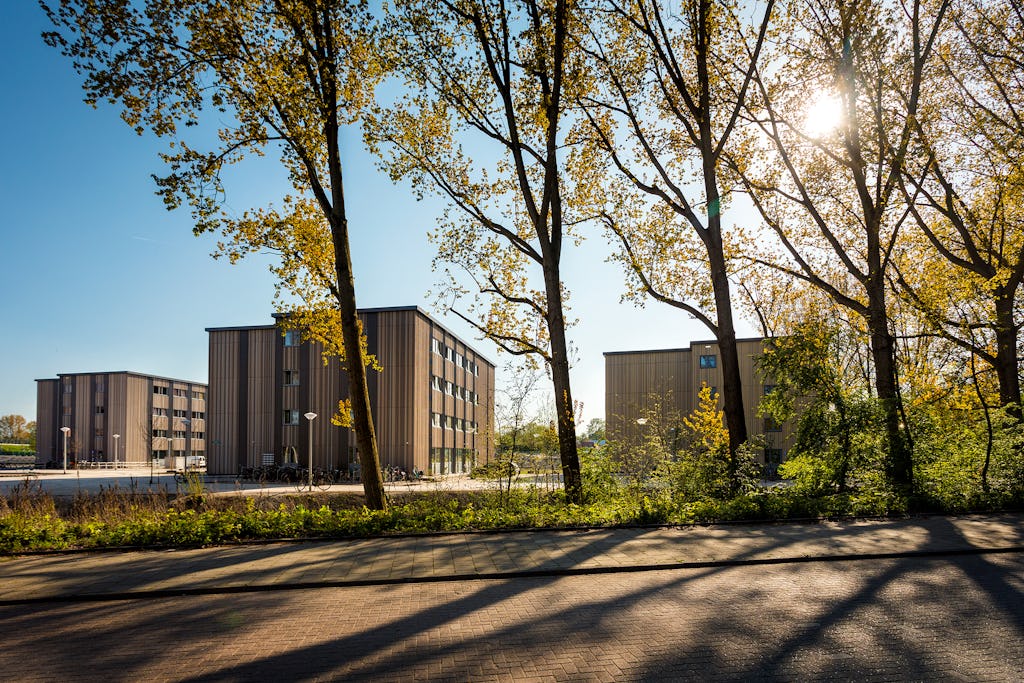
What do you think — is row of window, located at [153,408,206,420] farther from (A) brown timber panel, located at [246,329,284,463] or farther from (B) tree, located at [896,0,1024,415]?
(B) tree, located at [896,0,1024,415]

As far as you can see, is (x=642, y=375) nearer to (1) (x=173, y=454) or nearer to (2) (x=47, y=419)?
(1) (x=173, y=454)

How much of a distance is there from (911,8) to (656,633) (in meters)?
18.1

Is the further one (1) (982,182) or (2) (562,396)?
(1) (982,182)

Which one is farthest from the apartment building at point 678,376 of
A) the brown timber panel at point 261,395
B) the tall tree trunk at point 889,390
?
the tall tree trunk at point 889,390

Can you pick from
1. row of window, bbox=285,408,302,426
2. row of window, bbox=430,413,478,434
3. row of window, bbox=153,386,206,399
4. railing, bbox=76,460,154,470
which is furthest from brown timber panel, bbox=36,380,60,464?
row of window, bbox=430,413,478,434

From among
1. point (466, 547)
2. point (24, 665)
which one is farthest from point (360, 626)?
point (466, 547)

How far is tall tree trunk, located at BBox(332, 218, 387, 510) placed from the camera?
11539mm

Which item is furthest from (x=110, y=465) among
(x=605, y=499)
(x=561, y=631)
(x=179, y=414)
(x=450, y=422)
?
(x=561, y=631)

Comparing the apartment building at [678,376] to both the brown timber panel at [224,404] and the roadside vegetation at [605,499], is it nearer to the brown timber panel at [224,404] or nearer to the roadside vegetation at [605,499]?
the brown timber panel at [224,404]

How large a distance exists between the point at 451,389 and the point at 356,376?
3682 centimetres

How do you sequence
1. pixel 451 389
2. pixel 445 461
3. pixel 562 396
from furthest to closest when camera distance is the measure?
pixel 451 389
pixel 445 461
pixel 562 396

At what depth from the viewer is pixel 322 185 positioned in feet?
41.8

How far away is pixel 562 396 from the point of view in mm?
12648

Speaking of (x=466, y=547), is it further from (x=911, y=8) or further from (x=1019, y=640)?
(x=911, y=8)
